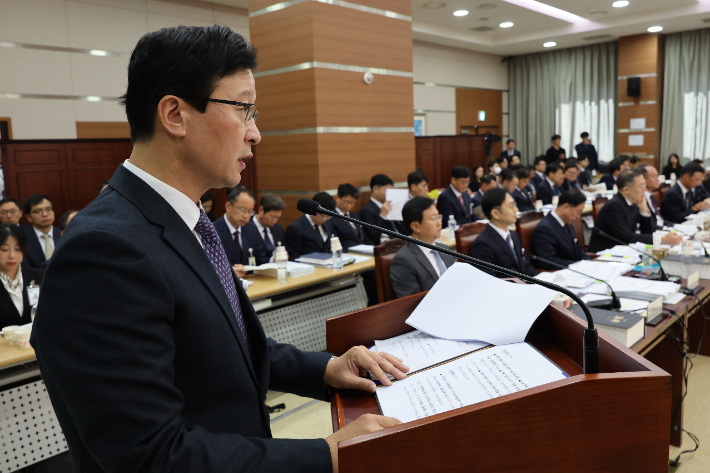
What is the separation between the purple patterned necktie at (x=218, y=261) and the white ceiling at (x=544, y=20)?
7808 millimetres

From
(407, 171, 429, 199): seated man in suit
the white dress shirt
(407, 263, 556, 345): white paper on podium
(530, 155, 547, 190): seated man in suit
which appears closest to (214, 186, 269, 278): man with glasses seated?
(407, 171, 429, 199): seated man in suit

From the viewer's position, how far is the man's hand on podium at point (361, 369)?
957 mm

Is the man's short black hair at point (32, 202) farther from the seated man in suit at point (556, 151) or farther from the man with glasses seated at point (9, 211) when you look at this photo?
the seated man in suit at point (556, 151)

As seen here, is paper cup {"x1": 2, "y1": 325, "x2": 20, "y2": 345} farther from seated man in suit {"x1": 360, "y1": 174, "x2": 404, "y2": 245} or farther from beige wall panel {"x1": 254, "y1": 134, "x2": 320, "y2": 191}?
seated man in suit {"x1": 360, "y1": 174, "x2": 404, "y2": 245}

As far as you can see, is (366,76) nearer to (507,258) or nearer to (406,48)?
(406,48)

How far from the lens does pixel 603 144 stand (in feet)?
40.8

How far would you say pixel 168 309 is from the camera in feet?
2.32

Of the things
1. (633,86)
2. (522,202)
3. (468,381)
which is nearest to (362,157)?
(522,202)

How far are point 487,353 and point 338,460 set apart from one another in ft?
1.35

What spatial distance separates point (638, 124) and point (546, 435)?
41.4 feet

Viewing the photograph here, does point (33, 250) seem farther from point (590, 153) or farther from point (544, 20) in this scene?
point (590, 153)

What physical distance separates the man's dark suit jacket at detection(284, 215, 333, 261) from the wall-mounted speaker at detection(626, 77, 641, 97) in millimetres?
9480

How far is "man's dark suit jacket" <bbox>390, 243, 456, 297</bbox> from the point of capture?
9.14 feet

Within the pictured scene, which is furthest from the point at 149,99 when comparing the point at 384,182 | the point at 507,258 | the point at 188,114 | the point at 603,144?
the point at 603,144
